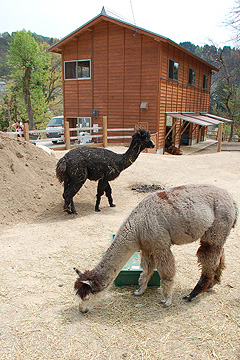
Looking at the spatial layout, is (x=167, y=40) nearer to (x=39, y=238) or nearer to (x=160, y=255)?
(x=39, y=238)

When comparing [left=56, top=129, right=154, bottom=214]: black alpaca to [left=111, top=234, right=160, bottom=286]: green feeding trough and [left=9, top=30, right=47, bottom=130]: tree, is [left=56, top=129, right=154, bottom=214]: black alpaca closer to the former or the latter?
[left=111, top=234, right=160, bottom=286]: green feeding trough

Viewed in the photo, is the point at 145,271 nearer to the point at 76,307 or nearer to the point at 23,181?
the point at 76,307

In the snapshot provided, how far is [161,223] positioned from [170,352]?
4.09 ft

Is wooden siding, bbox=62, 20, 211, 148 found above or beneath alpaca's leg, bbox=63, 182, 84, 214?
above

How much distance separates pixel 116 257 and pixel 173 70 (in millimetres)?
17439

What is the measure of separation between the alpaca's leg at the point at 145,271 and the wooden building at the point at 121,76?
13992 millimetres

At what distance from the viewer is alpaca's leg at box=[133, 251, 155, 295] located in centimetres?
354

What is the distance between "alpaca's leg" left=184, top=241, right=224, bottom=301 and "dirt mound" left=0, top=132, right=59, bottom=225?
418 centimetres

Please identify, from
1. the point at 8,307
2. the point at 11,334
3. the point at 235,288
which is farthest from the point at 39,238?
the point at 235,288

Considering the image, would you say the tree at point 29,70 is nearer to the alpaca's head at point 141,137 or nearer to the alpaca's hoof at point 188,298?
the alpaca's head at point 141,137

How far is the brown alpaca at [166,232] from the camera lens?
10.4 feet

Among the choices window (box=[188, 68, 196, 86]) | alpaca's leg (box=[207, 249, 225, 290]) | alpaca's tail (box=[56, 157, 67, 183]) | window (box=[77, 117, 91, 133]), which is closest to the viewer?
alpaca's leg (box=[207, 249, 225, 290])

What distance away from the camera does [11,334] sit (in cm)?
296

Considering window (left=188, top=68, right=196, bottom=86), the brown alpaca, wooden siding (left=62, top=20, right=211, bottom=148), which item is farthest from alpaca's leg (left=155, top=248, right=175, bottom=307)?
window (left=188, top=68, right=196, bottom=86)
